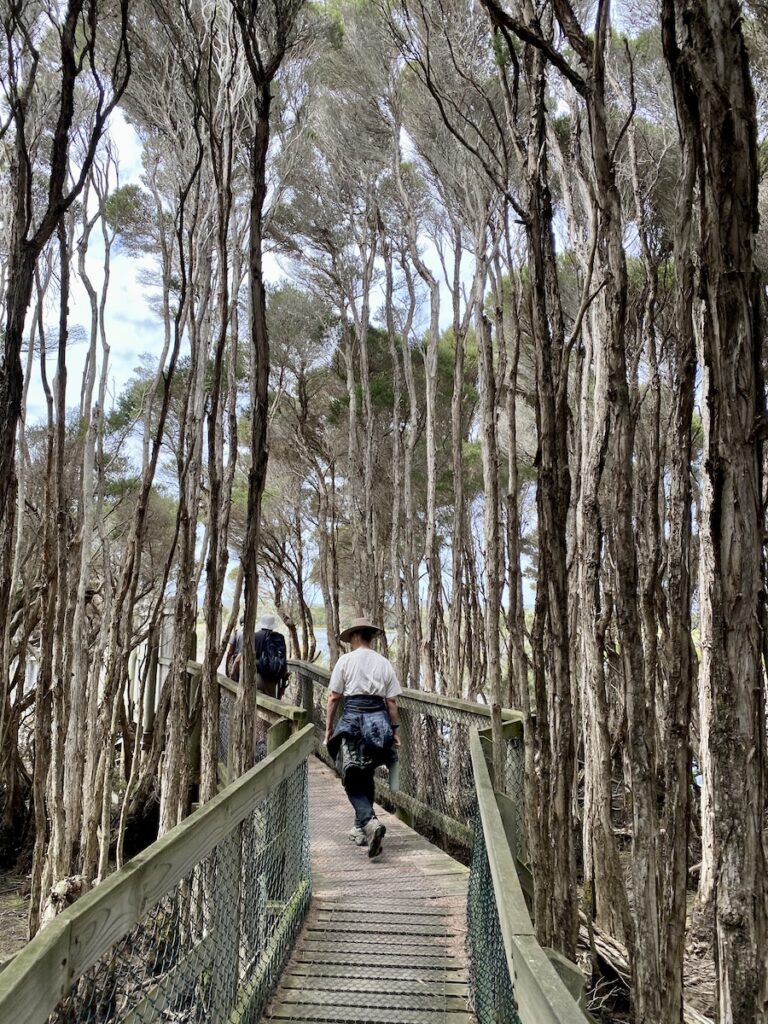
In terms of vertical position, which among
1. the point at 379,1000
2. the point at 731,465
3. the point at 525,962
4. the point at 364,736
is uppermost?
the point at 731,465

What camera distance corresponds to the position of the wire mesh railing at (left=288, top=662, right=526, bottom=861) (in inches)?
163

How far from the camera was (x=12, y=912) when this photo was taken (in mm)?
7766

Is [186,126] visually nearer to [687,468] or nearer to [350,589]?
[687,468]

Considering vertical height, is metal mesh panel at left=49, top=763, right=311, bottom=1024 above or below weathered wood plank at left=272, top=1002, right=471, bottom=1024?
above

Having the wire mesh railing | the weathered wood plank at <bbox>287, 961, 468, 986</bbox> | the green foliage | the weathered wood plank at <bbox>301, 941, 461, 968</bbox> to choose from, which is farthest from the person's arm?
the green foliage

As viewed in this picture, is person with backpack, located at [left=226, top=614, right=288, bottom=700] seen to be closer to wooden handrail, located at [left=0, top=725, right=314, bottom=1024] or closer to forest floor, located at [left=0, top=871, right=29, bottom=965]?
forest floor, located at [left=0, top=871, right=29, bottom=965]

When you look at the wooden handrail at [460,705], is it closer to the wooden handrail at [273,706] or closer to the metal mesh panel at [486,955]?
the wooden handrail at [273,706]

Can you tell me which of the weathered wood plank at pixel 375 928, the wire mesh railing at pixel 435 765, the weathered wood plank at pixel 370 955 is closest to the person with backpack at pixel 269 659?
the wire mesh railing at pixel 435 765

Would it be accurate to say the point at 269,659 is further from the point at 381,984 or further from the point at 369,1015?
the point at 369,1015

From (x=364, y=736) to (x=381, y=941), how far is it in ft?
3.78

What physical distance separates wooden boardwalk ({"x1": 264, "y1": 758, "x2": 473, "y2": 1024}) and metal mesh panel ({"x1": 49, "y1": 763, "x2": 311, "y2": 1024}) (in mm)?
131

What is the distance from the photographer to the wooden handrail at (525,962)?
110cm

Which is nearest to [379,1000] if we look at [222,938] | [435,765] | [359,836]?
[222,938]

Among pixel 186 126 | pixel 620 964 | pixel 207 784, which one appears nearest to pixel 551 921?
pixel 620 964
